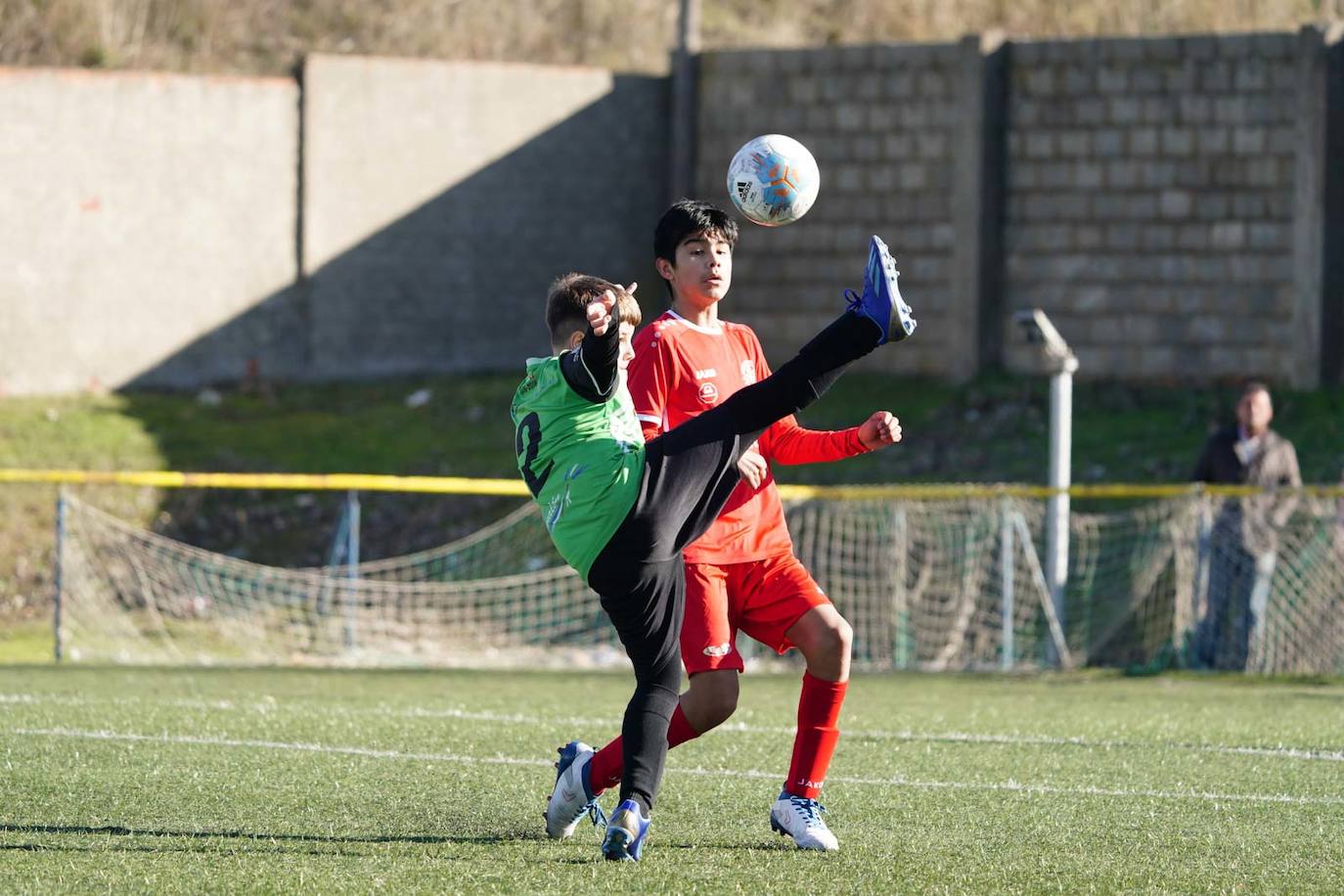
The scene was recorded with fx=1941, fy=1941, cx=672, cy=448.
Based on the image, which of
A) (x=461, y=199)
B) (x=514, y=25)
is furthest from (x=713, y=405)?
(x=514, y=25)

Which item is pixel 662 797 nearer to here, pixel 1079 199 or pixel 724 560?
pixel 724 560

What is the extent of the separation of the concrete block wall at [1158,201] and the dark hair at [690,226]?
44.2ft

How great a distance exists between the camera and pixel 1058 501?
13.6 meters

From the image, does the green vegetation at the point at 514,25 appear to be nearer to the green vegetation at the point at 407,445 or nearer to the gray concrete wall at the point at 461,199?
the gray concrete wall at the point at 461,199

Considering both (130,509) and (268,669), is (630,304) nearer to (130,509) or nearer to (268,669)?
(268,669)

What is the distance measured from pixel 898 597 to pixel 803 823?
31.1 ft

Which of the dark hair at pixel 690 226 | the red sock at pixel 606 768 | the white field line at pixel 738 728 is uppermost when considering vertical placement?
the dark hair at pixel 690 226

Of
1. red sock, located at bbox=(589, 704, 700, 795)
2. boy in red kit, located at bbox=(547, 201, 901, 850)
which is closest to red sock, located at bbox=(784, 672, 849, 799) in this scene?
boy in red kit, located at bbox=(547, 201, 901, 850)

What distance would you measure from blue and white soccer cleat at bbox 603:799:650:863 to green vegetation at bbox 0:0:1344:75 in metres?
16.9

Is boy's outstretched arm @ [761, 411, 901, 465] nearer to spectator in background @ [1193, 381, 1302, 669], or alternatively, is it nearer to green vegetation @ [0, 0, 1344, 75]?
spectator in background @ [1193, 381, 1302, 669]

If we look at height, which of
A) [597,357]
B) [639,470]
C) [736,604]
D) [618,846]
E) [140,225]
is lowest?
[618,846]

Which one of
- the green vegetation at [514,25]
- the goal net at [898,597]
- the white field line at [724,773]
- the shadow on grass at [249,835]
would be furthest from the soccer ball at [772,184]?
the green vegetation at [514,25]

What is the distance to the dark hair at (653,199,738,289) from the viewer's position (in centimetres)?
577

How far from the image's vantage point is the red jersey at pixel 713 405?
18.8 ft
